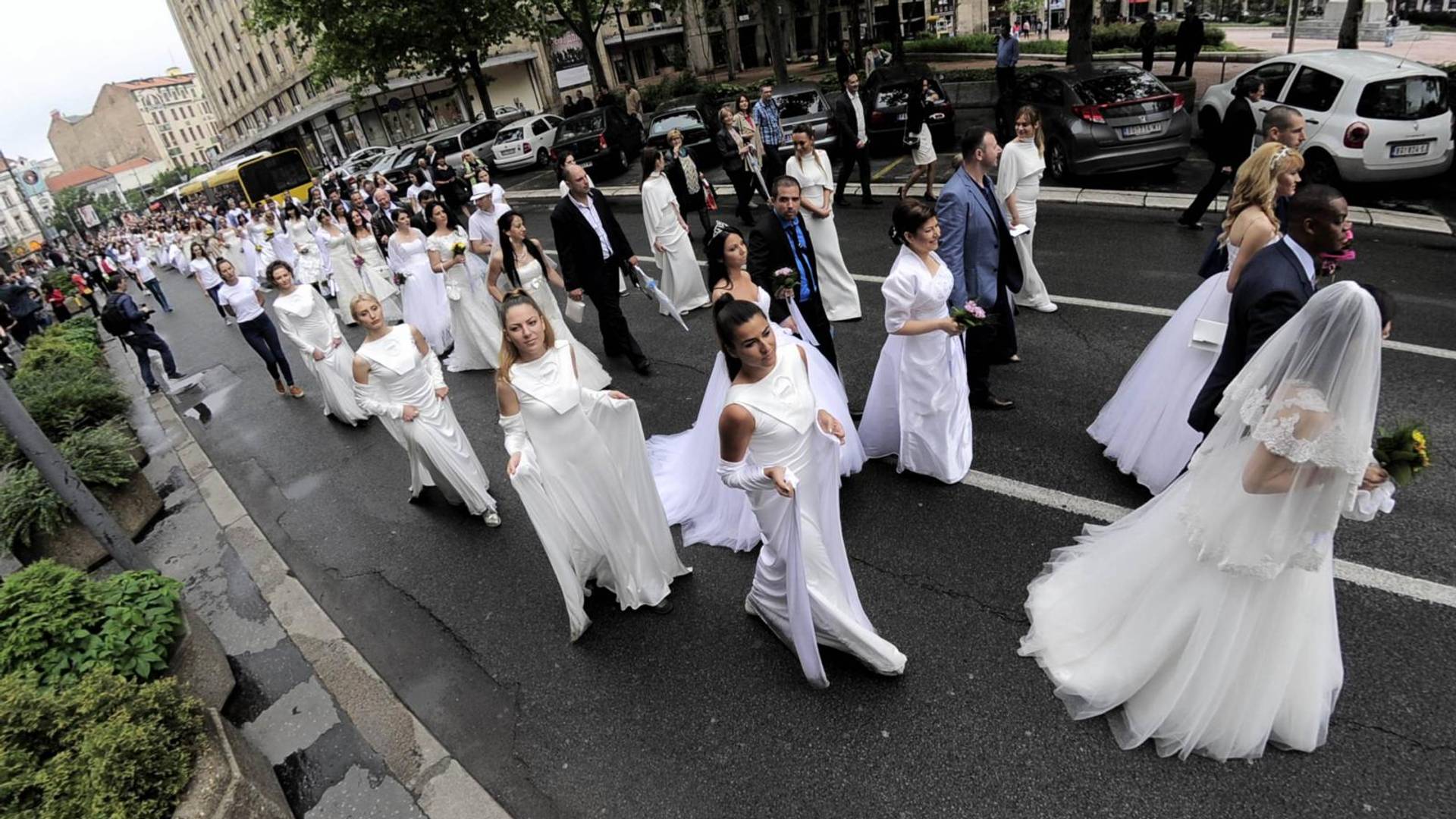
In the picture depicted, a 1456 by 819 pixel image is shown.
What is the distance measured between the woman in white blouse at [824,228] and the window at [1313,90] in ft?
24.1

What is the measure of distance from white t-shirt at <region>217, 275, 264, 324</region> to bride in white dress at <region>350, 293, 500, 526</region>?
4435 mm

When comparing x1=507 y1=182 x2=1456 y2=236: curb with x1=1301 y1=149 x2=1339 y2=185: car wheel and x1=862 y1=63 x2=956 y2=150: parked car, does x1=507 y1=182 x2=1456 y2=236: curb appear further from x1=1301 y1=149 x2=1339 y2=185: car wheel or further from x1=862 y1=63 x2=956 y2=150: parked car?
x1=862 y1=63 x2=956 y2=150: parked car

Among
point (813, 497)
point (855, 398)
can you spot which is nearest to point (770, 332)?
point (813, 497)

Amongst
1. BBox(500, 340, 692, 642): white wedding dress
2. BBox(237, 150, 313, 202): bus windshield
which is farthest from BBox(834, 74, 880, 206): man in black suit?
BBox(237, 150, 313, 202): bus windshield

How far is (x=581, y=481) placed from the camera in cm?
424

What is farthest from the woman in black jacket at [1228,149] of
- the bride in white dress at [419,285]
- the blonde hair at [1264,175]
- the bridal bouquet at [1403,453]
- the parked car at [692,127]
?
the parked car at [692,127]

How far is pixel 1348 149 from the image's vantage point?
9516 mm

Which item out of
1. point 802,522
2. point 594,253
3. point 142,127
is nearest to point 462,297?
point 594,253

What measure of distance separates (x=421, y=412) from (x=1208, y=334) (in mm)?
5476

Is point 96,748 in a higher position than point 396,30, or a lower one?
lower

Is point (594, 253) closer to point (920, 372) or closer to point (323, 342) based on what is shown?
point (323, 342)

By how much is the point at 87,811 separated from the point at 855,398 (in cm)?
553

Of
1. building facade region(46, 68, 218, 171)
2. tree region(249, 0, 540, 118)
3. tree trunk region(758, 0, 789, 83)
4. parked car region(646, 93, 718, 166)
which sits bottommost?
parked car region(646, 93, 718, 166)

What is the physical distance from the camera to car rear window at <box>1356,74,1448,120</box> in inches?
370
